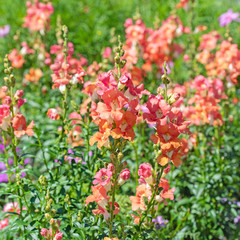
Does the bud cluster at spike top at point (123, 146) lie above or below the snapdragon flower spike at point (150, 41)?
below

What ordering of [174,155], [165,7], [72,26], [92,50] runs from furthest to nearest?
1. [165,7]
2. [72,26]
3. [92,50]
4. [174,155]

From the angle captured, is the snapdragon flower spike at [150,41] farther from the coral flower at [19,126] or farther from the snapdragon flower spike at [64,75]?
the coral flower at [19,126]

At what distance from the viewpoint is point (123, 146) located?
1947mm

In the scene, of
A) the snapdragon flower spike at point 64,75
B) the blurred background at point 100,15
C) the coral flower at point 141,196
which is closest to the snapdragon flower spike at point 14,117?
the snapdragon flower spike at point 64,75

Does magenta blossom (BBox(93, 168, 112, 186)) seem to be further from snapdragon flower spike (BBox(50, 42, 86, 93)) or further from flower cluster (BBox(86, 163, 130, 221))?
snapdragon flower spike (BBox(50, 42, 86, 93))

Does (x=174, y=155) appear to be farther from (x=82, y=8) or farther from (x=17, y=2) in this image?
(x=17, y=2)

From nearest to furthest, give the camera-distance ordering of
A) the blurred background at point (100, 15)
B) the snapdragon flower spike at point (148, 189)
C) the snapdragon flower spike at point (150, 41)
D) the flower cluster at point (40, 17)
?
the snapdragon flower spike at point (148, 189) → the snapdragon flower spike at point (150, 41) → the flower cluster at point (40, 17) → the blurred background at point (100, 15)

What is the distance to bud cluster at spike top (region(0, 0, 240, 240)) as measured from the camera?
1.93m

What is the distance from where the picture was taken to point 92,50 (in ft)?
22.4

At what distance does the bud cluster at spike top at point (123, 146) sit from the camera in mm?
1926

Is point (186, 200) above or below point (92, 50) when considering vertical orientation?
below

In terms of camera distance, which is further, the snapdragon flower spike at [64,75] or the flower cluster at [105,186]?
the snapdragon flower spike at [64,75]

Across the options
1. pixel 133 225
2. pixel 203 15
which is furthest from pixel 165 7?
pixel 133 225

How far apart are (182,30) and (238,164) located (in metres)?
1.85
